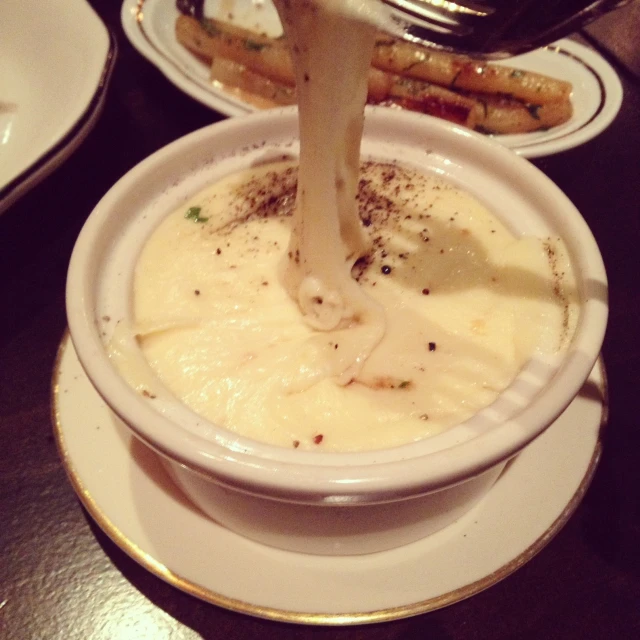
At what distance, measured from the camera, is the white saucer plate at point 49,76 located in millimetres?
1284

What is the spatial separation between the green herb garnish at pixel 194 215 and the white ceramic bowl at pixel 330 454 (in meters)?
0.03

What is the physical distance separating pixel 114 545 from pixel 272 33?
5.44 feet

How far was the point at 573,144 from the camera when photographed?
4.99ft

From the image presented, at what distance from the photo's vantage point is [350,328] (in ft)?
2.92

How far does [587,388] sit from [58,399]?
0.91 metres

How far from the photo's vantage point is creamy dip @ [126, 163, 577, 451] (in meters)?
0.81

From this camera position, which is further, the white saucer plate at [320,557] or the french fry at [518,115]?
the french fry at [518,115]

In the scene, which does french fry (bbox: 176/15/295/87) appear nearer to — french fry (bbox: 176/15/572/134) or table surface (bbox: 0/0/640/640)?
french fry (bbox: 176/15/572/134)

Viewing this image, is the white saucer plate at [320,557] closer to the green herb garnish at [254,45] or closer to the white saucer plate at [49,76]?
the white saucer plate at [49,76]

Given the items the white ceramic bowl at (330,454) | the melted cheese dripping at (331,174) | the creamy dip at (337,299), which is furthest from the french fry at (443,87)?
the melted cheese dripping at (331,174)

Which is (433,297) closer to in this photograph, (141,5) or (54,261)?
(54,261)

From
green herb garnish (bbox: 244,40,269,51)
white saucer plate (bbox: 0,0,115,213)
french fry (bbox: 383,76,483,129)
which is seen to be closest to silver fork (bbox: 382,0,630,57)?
white saucer plate (bbox: 0,0,115,213)

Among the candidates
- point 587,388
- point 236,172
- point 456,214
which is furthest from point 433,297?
point 236,172

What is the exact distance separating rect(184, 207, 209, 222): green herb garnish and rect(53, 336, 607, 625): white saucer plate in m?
0.37
